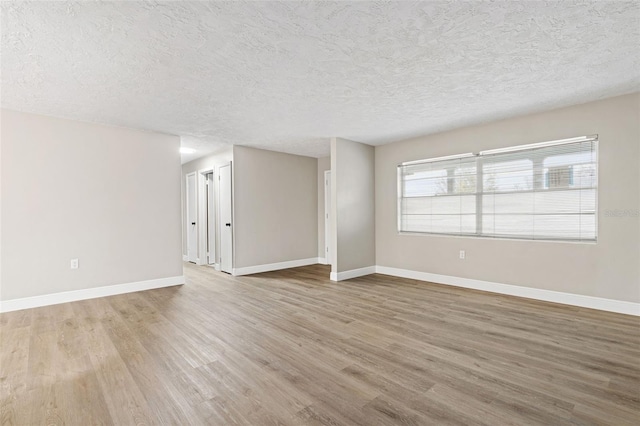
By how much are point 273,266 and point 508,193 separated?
174 inches

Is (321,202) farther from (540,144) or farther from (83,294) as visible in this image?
(83,294)

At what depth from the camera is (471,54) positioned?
Result: 2496 mm

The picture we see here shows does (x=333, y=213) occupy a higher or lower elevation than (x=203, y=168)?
lower

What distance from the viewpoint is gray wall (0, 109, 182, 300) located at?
374cm

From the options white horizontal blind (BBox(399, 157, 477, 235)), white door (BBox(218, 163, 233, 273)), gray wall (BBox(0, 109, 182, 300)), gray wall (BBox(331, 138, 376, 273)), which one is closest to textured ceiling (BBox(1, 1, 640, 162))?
gray wall (BBox(0, 109, 182, 300))

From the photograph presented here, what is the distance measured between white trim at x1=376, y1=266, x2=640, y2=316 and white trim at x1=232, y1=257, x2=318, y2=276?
2244 mm

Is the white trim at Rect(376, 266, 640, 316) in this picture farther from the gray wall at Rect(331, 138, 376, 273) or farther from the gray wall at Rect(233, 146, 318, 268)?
the gray wall at Rect(233, 146, 318, 268)

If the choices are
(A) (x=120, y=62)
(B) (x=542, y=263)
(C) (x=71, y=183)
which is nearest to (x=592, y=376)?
(B) (x=542, y=263)

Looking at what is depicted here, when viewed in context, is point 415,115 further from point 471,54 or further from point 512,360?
point 512,360

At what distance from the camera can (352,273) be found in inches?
214

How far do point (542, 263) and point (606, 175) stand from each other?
1265 millimetres

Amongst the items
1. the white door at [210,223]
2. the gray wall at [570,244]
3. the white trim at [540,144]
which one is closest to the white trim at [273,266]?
the white door at [210,223]

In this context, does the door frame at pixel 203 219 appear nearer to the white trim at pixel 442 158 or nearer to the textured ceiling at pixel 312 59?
the textured ceiling at pixel 312 59

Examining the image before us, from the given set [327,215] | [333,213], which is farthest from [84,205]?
[327,215]
